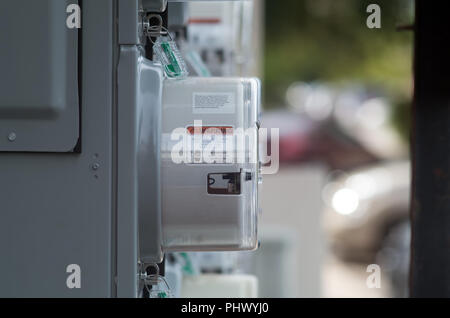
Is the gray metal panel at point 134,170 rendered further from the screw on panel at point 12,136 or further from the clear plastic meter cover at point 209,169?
the screw on panel at point 12,136

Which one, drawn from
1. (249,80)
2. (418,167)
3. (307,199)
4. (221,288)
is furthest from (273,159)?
(307,199)

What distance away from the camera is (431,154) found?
2906 millimetres

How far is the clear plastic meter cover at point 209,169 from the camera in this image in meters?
2.31

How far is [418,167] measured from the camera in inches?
115

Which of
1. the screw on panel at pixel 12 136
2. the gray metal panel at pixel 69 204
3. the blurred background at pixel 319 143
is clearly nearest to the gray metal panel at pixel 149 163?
the gray metal panel at pixel 69 204

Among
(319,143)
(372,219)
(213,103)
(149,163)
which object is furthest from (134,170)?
(319,143)

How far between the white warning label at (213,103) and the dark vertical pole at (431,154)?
92 centimetres

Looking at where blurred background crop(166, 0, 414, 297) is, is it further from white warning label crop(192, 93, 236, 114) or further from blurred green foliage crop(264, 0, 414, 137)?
white warning label crop(192, 93, 236, 114)

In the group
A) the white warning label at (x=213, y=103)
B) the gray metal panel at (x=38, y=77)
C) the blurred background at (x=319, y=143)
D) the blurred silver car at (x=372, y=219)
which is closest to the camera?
the gray metal panel at (x=38, y=77)

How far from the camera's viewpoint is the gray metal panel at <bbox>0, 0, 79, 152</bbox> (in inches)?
88.5

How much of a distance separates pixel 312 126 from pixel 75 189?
12.8m

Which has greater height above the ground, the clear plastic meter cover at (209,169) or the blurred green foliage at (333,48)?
the blurred green foliage at (333,48)

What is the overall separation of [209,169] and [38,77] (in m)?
A: 0.59

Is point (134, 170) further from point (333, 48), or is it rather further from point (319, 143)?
point (333, 48)
